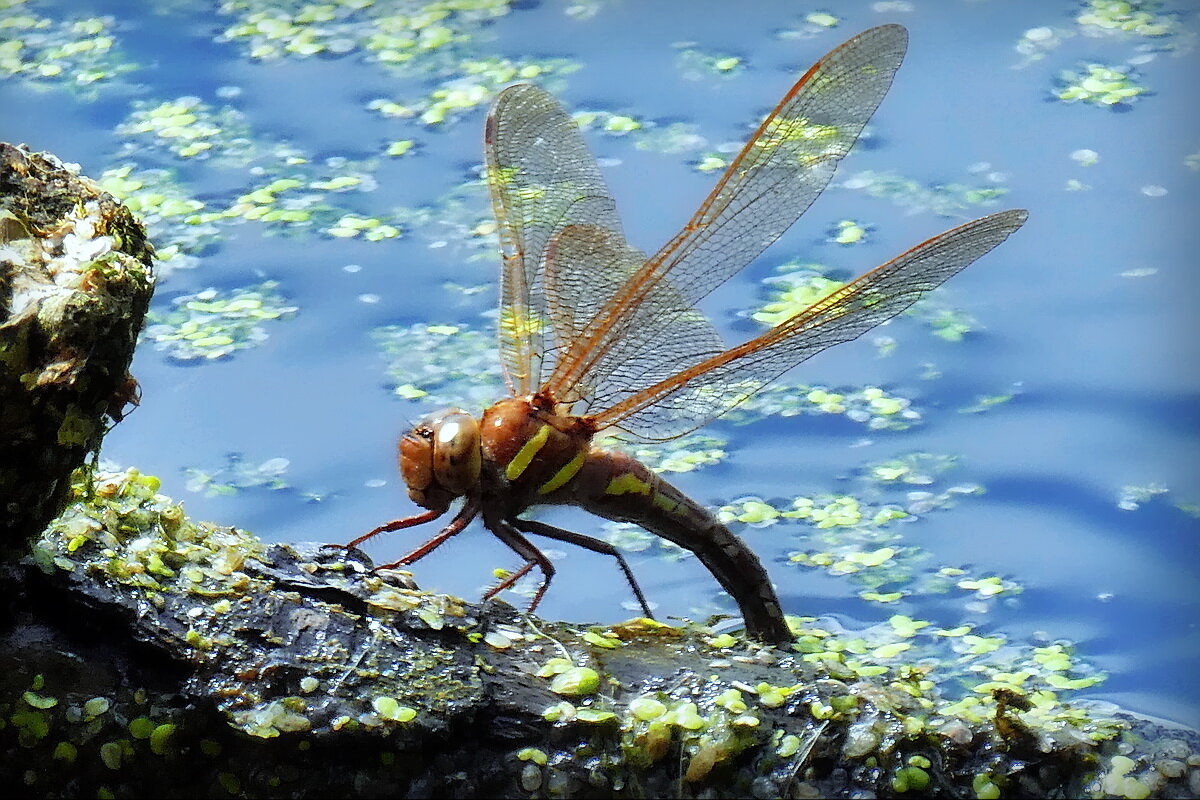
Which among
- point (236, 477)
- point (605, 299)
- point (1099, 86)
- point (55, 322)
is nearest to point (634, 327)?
point (605, 299)

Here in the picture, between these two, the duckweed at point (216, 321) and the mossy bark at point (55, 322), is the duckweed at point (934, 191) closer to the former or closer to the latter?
the duckweed at point (216, 321)

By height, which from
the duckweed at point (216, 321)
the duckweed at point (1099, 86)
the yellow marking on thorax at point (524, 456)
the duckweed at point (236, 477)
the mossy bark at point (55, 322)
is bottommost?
the duckweed at point (236, 477)

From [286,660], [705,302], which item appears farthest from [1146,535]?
[286,660]

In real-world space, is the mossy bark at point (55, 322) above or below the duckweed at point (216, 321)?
above

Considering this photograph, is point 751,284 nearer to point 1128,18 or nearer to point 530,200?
point 530,200

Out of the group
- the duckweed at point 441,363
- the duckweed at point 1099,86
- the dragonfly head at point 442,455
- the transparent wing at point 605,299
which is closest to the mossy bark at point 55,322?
the dragonfly head at point 442,455

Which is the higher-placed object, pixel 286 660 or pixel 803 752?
pixel 286 660

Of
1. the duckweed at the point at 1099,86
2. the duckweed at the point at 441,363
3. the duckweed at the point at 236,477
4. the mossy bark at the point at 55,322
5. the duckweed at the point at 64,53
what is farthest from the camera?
the duckweed at the point at 64,53

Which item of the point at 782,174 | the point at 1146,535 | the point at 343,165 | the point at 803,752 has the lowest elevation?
the point at 1146,535

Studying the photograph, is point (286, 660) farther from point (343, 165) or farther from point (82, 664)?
point (343, 165)
